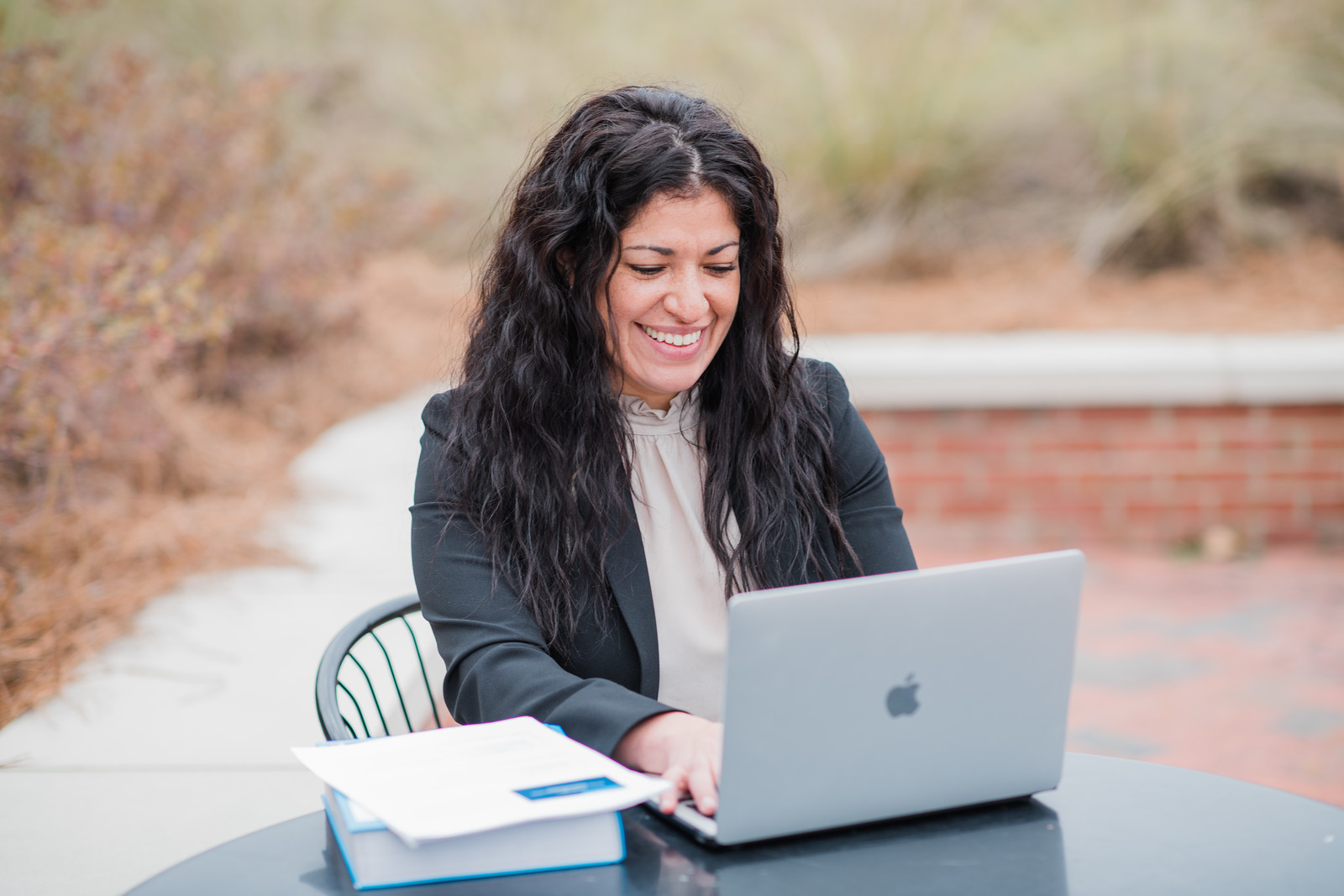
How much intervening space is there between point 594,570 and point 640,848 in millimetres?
594

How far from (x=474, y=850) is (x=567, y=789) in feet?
0.31

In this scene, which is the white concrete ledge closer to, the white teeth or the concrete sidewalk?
the concrete sidewalk

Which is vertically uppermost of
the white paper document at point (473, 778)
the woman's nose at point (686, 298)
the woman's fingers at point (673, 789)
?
the woman's nose at point (686, 298)

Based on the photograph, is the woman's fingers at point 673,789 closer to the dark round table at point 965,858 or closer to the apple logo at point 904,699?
the dark round table at point 965,858

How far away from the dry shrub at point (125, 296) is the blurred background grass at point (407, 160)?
0.02 m

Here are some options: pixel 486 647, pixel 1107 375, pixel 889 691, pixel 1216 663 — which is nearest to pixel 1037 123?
→ pixel 1107 375

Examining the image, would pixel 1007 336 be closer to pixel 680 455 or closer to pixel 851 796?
pixel 680 455

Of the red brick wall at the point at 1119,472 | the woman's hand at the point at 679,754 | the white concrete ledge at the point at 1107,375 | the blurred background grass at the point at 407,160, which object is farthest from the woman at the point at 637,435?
the red brick wall at the point at 1119,472

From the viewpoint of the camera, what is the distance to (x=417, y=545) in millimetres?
1686

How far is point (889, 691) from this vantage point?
3.57 feet

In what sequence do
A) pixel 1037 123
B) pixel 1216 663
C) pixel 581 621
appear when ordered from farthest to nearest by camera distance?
pixel 1037 123, pixel 1216 663, pixel 581 621

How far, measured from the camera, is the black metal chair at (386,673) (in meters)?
1.79

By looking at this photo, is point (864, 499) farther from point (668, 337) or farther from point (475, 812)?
point (475, 812)

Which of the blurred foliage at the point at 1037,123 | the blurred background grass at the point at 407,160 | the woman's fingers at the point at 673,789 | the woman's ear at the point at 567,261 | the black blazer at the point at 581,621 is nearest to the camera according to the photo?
the woman's fingers at the point at 673,789
